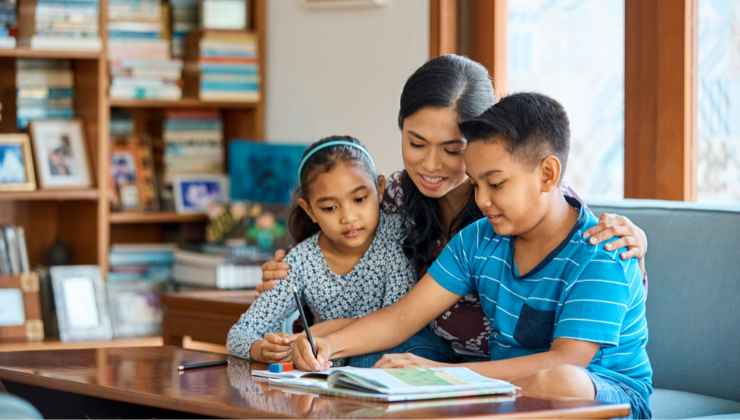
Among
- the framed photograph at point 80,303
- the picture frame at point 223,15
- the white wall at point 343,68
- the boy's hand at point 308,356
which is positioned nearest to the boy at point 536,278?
the boy's hand at point 308,356

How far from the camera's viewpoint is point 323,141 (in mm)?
2436

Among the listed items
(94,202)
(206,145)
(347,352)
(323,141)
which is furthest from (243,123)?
(347,352)

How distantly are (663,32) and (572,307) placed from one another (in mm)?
1362

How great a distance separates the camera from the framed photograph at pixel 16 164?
4.03 metres

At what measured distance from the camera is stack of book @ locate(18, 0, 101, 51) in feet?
13.1

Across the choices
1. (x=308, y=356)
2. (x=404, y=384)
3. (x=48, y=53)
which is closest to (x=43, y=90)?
(x=48, y=53)

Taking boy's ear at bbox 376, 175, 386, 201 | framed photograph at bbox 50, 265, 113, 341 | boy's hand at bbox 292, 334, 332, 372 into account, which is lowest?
framed photograph at bbox 50, 265, 113, 341

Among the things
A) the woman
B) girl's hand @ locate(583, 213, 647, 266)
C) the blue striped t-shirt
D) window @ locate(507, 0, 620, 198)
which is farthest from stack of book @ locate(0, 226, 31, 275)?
girl's hand @ locate(583, 213, 647, 266)

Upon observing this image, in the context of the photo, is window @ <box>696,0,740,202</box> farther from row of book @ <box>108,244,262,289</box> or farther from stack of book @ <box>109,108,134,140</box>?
stack of book @ <box>109,108,134,140</box>

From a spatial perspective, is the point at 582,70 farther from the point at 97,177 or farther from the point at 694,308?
the point at 97,177

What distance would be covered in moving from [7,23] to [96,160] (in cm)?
54

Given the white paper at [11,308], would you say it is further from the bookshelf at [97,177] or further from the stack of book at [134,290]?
the stack of book at [134,290]

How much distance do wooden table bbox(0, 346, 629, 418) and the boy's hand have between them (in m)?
0.09

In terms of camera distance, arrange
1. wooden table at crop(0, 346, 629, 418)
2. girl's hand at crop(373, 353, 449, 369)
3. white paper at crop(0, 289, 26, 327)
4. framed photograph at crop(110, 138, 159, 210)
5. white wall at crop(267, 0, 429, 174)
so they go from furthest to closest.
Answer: framed photograph at crop(110, 138, 159, 210) < white paper at crop(0, 289, 26, 327) < white wall at crop(267, 0, 429, 174) < girl's hand at crop(373, 353, 449, 369) < wooden table at crop(0, 346, 629, 418)
